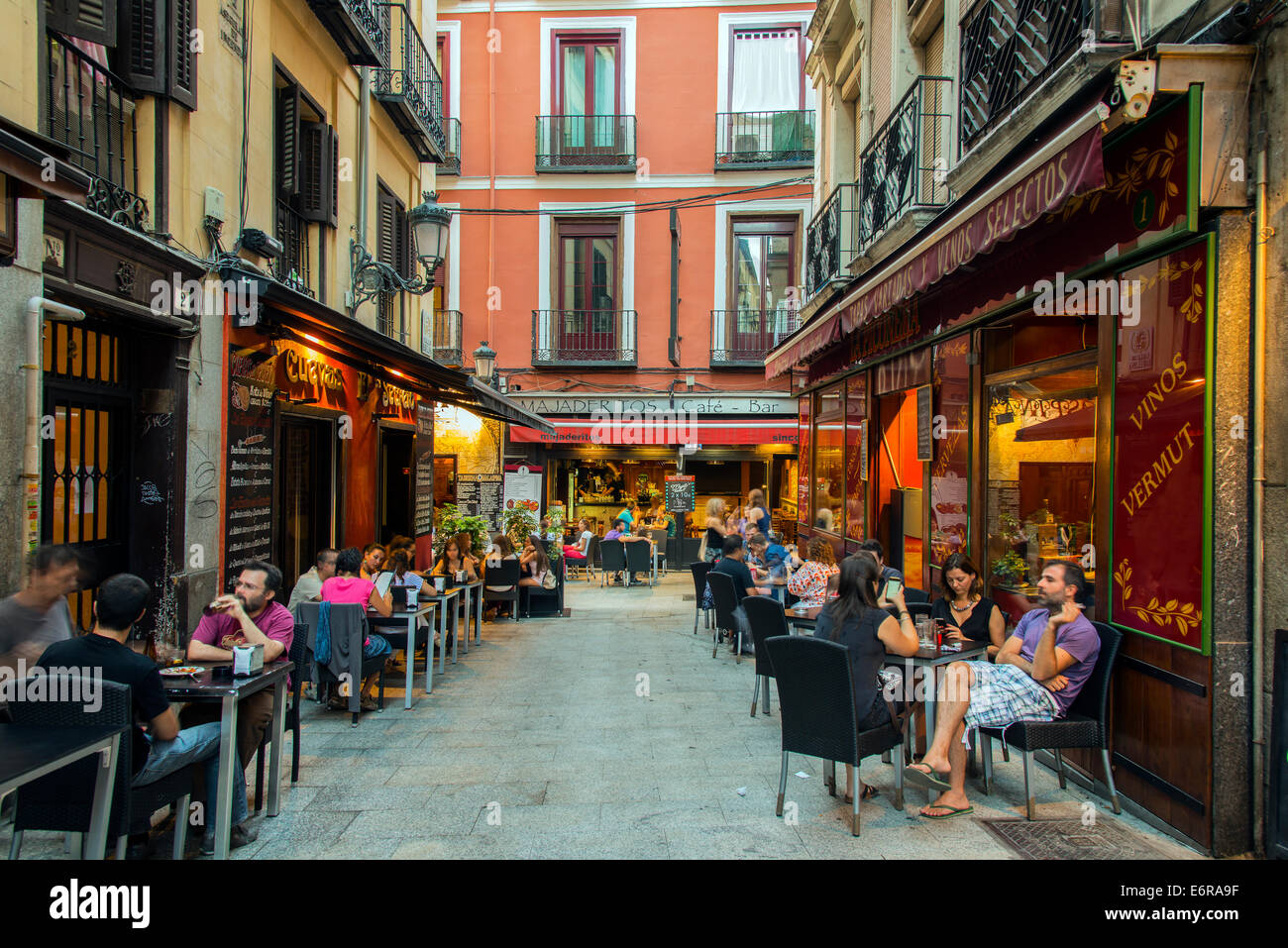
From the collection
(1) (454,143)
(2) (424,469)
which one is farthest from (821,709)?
(1) (454,143)

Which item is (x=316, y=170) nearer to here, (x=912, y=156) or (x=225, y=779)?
(x=912, y=156)

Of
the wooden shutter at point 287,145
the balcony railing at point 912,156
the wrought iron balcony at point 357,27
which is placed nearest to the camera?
the balcony railing at point 912,156

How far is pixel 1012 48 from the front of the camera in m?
5.75

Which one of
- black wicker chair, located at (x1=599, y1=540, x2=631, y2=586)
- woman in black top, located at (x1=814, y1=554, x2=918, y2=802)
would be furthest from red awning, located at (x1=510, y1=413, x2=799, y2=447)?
woman in black top, located at (x1=814, y1=554, x2=918, y2=802)

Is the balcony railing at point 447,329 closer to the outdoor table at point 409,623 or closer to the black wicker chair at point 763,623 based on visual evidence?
the outdoor table at point 409,623

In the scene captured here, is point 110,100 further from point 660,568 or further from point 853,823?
point 660,568

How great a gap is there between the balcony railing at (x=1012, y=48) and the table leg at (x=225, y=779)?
5965 mm

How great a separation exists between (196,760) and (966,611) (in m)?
4.73

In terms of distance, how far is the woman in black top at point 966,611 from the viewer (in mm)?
5277

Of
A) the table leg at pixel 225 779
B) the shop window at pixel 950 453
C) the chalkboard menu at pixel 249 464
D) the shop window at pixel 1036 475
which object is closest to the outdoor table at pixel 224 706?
the table leg at pixel 225 779

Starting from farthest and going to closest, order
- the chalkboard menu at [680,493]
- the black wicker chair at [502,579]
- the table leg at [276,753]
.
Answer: the chalkboard menu at [680,493] → the black wicker chair at [502,579] → the table leg at [276,753]

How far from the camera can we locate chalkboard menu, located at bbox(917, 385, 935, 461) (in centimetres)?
768

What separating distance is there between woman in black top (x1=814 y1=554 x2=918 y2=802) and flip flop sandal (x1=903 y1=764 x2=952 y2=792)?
266mm

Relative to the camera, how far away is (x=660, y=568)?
16938 millimetres
